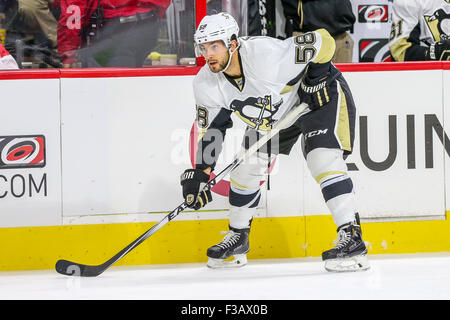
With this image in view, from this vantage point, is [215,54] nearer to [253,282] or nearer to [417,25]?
[253,282]

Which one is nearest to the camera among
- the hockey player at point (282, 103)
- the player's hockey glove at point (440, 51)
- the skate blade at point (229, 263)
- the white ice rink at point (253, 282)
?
the white ice rink at point (253, 282)

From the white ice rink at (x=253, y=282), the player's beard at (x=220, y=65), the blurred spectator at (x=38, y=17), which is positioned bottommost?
the white ice rink at (x=253, y=282)

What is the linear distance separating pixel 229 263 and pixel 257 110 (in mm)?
697

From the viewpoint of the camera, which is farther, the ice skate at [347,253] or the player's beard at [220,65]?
the ice skate at [347,253]

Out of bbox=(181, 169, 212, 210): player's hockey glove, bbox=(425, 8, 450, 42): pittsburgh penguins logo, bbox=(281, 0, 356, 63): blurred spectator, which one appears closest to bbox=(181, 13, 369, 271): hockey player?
bbox=(181, 169, 212, 210): player's hockey glove

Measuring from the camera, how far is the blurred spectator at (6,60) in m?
3.69

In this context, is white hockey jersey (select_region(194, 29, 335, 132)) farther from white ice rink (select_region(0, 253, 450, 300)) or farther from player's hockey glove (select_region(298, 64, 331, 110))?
white ice rink (select_region(0, 253, 450, 300))

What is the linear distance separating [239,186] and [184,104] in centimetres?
45

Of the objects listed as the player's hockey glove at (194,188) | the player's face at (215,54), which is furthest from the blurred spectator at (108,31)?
the player's hockey glove at (194,188)

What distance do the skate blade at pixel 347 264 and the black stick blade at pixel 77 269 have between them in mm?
955

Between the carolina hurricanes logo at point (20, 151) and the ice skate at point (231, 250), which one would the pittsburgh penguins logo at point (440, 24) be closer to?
the ice skate at point (231, 250)

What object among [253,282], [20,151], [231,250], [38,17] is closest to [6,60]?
[38,17]

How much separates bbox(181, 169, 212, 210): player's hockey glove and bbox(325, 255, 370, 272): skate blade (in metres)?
0.58

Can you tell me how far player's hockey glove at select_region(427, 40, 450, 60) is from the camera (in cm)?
412
